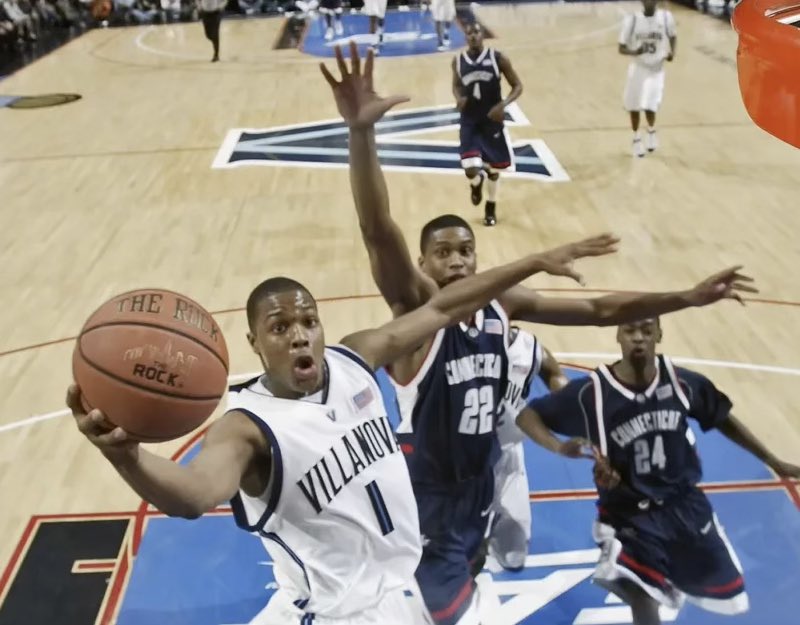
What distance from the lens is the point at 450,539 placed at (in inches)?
143

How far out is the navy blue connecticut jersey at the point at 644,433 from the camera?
140 inches

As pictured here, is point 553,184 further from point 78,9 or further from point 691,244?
point 78,9

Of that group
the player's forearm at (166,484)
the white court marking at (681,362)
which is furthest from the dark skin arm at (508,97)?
the player's forearm at (166,484)

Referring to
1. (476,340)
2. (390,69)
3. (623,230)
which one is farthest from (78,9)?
(476,340)

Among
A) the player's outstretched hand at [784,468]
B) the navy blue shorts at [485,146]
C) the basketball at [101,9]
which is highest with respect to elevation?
the player's outstretched hand at [784,468]

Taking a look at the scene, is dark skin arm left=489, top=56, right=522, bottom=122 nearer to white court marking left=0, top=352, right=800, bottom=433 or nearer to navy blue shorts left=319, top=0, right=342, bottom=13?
white court marking left=0, top=352, right=800, bottom=433

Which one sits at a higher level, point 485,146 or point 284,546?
point 284,546

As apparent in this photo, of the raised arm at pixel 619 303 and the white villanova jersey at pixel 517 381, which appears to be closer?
the raised arm at pixel 619 303

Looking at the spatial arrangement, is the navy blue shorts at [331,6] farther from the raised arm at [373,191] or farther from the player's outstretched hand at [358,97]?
the player's outstretched hand at [358,97]

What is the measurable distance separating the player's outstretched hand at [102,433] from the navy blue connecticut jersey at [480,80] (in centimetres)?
724

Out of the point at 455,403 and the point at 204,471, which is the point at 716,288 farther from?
the point at 204,471

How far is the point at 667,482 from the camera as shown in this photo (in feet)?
11.7

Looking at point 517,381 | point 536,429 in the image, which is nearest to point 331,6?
point 517,381

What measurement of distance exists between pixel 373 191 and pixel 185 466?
1549 millimetres
